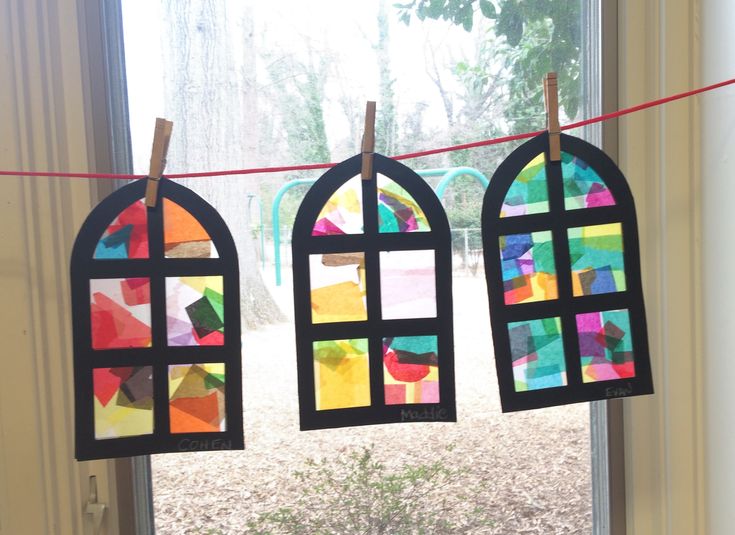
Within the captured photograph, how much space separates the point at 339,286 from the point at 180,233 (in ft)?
0.69

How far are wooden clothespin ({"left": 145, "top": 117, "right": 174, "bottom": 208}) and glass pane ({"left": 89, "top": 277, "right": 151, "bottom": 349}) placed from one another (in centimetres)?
10

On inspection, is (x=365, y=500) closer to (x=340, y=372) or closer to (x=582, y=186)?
(x=340, y=372)

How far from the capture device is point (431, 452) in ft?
3.20

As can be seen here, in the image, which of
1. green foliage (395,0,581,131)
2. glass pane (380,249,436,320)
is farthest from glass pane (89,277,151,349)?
green foliage (395,0,581,131)

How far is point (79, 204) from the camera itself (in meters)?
0.87

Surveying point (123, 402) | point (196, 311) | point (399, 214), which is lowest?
point (123, 402)

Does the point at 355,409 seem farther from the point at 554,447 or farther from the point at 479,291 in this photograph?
the point at 554,447

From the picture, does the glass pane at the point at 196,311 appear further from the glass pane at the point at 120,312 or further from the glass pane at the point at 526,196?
the glass pane at the point at 526,196

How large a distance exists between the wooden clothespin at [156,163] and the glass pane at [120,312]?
10 cm

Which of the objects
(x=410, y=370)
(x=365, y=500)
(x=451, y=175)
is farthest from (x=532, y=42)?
(x=365, y=500)

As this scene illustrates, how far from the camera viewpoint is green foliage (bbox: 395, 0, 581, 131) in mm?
954

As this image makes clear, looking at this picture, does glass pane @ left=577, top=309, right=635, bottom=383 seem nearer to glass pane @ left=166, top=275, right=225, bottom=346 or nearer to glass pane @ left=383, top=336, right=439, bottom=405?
glass pane @ left=383, top=336, right=439, bottom=405

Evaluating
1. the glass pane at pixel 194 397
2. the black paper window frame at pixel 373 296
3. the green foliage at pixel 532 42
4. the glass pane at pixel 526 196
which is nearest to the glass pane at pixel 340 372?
the black paper window frame at pixel 373 296

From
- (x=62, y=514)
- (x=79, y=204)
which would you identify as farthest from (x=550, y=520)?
(x=79, y=204)
